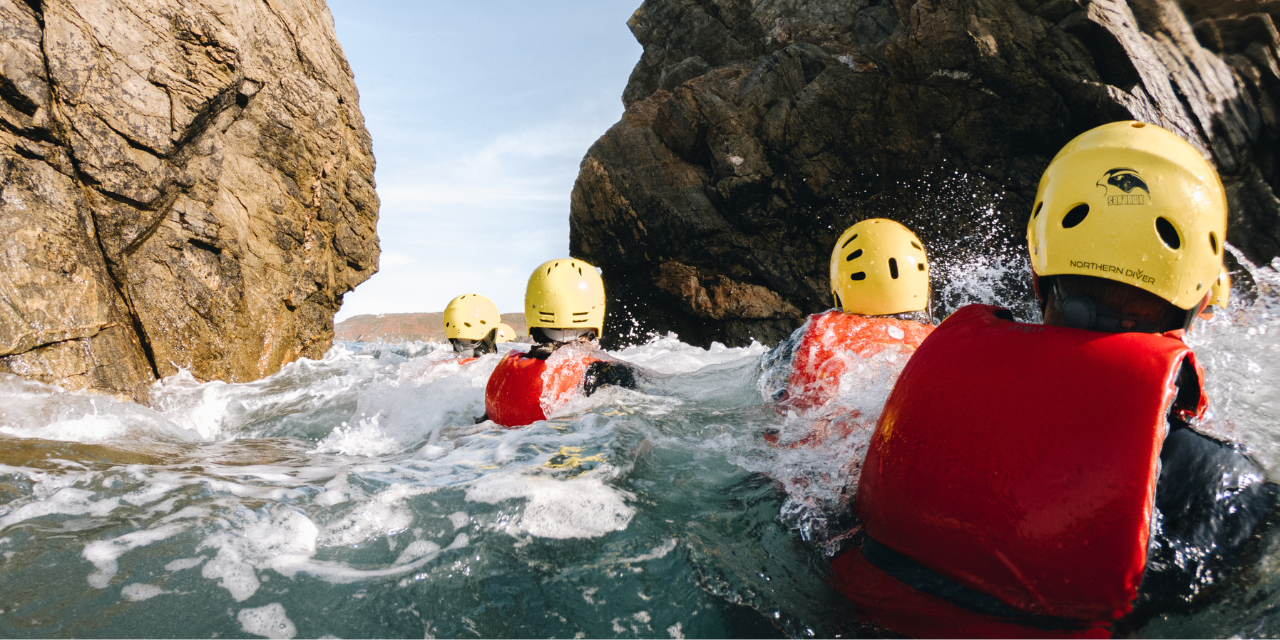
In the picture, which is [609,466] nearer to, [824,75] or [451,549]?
[451,549]

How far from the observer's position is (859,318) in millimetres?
3717

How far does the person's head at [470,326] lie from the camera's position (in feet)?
27.5

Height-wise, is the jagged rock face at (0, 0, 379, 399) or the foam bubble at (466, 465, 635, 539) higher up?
the jagged rock face at (0, 0, 379, 399)

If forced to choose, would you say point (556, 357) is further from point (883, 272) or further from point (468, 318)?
point (468, 318)

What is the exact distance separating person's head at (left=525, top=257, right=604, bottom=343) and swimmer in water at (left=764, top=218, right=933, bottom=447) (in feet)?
5.58

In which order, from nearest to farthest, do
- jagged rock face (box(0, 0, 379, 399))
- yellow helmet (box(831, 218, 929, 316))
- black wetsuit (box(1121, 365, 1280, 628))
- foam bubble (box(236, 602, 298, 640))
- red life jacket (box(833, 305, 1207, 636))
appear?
red life jacket (box(833, 305, 1207, 636)) → black wetsuit (box(1121, 365, 1280, 628)) → foam bubble (box(236, 602, 298, 640)) → yellow helmet (box(831, 218, 929, 316)) → jagged rock face (box(0, 0, 379, 399))

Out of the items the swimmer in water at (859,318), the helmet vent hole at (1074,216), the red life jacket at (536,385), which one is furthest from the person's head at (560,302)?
the helmet vent hole at (1074,216)

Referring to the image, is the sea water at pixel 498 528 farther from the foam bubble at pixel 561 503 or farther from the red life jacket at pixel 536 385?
the red life jacket at pixel 536 385

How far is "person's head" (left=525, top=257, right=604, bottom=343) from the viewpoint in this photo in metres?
4.88

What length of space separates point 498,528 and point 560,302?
2608 mm

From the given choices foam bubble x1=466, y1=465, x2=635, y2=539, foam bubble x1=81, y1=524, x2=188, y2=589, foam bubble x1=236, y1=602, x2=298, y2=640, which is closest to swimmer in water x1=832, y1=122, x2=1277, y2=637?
foam bubble x1=466, y1=465, x2=635, y2=539

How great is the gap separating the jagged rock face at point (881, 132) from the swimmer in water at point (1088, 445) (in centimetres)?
1059

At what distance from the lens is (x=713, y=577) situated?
2150 millimetres

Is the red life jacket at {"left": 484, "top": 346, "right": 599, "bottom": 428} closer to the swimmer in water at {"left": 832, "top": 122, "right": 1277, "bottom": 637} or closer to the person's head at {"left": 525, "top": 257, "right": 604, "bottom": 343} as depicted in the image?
the person's head at {"left": 525, "top": 257, "right": 604, "bottom": 343}
